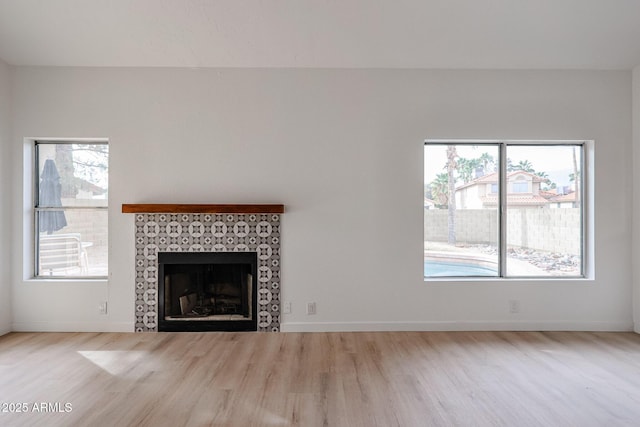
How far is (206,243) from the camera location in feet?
12.8

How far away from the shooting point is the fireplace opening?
153 inches

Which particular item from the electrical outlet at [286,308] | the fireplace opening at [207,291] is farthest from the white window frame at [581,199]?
the fireplace opening at [207,291]

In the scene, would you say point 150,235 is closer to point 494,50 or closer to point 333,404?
point 333,404

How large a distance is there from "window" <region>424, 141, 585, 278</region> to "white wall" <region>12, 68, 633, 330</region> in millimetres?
176

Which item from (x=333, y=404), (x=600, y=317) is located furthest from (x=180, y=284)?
(x=600, y=317)

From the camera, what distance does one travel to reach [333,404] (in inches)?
94.8

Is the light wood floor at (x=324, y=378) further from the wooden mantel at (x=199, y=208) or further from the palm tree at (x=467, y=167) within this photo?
the palm tree at (x=467, y=167)

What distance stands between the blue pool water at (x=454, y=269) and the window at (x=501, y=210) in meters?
0.01

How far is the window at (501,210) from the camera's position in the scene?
159 inches

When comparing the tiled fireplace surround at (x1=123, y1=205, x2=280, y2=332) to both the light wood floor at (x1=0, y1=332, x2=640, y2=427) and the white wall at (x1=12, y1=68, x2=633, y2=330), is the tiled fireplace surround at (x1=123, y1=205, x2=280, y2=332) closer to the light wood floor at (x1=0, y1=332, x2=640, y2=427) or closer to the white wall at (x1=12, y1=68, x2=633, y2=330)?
the white wall at (x1=12, y1=68, x2=633, y2=330)

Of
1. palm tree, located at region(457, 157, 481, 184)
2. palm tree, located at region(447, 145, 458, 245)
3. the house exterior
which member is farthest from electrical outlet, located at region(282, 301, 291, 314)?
palm tree, located at region(457, 157, 481, 184)

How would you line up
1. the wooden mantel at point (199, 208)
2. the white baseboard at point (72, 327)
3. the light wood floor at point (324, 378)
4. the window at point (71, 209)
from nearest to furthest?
the light wood floor at point (324, 378)
the wooden mantel at point (199, 208)
the white baseboard at point (72, 327)
the window at point (71, 209)

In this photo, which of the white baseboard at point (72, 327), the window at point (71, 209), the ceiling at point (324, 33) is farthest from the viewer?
the window at point (71, 209)

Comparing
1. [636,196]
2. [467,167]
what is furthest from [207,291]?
[636,196]
